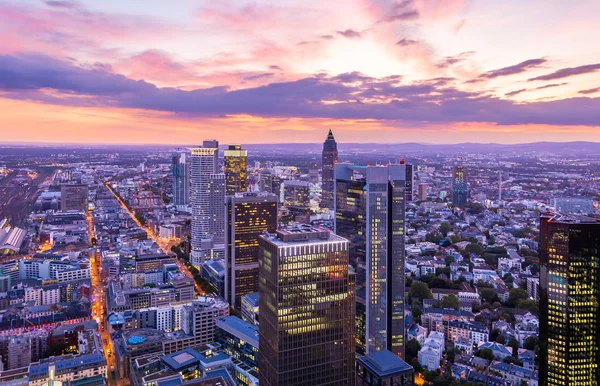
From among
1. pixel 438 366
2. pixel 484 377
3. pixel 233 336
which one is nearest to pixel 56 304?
pixel 233 336

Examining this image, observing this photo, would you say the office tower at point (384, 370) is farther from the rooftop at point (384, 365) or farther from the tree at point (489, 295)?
the tree at point (489, 295)

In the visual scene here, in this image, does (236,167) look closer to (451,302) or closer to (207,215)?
(207,215)

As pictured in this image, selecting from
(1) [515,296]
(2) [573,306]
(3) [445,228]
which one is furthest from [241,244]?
(3) [445,228]

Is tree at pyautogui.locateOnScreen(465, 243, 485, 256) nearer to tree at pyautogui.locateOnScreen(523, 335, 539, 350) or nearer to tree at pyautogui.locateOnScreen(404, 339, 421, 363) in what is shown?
tree at pyautogui.locateOnScreen(523, 335, 539, 350)

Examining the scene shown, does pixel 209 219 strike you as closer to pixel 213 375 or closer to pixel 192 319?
pixel 192 319

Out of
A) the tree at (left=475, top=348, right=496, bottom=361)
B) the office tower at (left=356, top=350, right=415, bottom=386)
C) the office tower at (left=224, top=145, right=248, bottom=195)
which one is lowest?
the tree at (left=475, top=348, right=496, bottom=361)

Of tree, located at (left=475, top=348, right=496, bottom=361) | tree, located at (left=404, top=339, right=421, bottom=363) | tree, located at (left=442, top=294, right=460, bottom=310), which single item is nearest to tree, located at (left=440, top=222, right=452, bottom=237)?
tree, located at (left=442, top=294, right=460, bottom=310)
